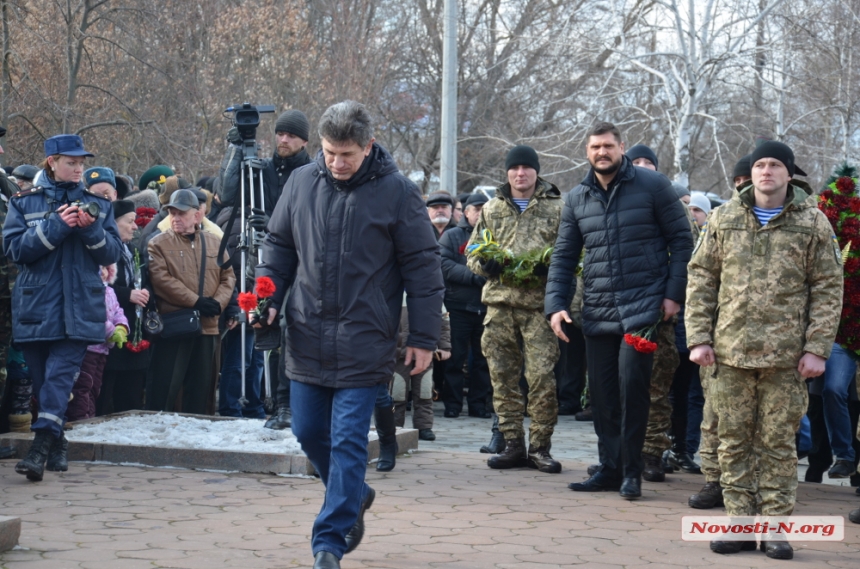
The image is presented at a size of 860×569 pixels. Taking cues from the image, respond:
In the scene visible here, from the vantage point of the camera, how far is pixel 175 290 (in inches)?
394

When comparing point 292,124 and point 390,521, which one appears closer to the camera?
point 390,521

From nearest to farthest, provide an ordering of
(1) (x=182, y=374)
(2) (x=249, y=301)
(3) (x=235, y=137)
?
(2) (x=249, y=301), (3) (x=235, y=137), (1) (x=182, y=374)

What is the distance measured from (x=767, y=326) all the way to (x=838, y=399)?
2.59 m

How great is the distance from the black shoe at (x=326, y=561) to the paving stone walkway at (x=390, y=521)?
422 mm

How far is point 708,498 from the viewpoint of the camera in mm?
7211

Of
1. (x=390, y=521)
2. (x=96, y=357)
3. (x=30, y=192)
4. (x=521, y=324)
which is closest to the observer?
(x=390, y=521)

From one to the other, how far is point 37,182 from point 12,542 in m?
3.02

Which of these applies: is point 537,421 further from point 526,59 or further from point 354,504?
A: point 526,59

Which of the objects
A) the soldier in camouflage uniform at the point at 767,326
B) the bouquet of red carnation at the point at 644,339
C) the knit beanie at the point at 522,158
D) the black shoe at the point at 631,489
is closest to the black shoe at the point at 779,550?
the soldier in camouflage uniform at the point at 767,326

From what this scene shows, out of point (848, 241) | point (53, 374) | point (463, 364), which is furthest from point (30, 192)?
point (463, 364)

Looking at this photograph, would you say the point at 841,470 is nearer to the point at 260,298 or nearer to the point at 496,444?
the point at 496,444

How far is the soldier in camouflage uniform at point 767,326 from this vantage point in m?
6.10

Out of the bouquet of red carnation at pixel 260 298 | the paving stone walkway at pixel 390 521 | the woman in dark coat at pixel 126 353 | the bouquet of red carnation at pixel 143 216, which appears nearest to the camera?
the bouquet of red carnation at pixel 260 298

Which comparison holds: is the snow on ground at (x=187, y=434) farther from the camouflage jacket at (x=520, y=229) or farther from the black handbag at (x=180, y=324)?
the camouflage jacket at (x=520, y=229)
